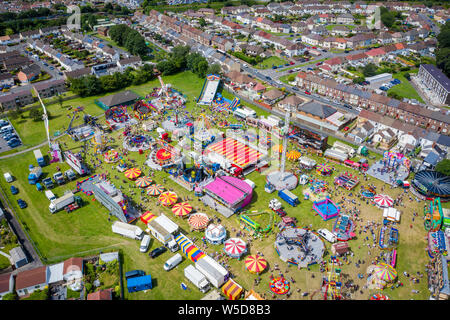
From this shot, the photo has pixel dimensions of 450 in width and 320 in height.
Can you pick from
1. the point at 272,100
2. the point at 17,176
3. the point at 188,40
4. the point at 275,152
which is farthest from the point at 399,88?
the point at 17,176

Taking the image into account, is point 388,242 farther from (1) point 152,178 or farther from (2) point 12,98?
(2) point 12,98

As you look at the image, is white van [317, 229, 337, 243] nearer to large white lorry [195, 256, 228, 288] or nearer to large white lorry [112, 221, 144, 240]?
large white lorry [195, 256, 228, 288]

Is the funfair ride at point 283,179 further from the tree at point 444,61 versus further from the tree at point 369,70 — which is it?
the tree at point 444,61

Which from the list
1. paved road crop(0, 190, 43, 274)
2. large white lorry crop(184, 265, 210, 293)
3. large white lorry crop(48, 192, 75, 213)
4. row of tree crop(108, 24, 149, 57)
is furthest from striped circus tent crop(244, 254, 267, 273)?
row of tree crop(108, 24, 149, 57)

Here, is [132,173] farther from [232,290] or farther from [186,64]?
[186,64]

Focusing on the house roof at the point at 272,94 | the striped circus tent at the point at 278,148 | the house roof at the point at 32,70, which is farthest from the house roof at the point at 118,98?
the striped circus tent at the point at 278,148

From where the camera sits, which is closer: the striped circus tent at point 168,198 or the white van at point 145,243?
the white van at point 145,243
